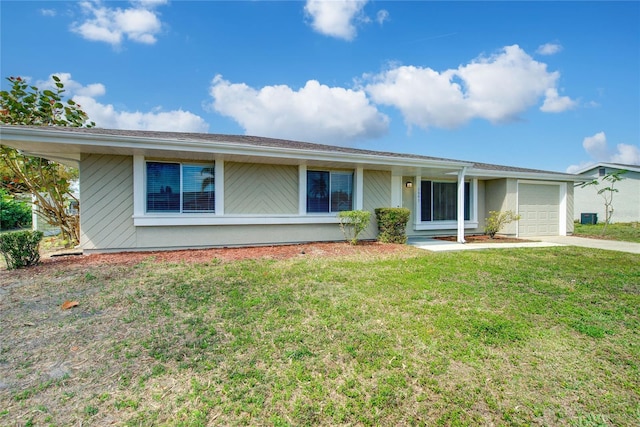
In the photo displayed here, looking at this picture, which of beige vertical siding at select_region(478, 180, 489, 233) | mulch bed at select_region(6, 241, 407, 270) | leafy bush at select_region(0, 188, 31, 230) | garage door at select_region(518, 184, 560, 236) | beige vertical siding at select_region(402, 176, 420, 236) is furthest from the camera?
leafy bush at select_region(0, 188, 31, 230)

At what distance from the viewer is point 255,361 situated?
2.63 m

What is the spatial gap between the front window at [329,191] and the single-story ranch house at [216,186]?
0.03 meters

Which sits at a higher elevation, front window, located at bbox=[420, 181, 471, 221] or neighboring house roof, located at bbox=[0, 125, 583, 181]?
neighboring house roof, located at bbox=[0, 125, 583, 181]

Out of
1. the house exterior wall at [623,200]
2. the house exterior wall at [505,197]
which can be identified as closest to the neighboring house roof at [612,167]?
the house exterior wall at [623,200]

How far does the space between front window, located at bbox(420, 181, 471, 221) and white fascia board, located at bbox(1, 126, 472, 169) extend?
2.58m

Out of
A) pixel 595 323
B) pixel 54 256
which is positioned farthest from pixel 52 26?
pixel 595 323

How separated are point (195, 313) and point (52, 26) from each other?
11.0m

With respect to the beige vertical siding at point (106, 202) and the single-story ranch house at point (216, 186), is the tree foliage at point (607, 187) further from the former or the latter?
the beige vertical siding at point (106, 202)

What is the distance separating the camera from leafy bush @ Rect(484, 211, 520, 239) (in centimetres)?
1116

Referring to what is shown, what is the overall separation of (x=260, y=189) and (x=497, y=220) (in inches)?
366

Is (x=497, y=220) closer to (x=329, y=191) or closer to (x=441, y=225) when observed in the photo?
(x=441, y=225)

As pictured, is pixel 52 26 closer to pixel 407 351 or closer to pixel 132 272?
pixel 132 272

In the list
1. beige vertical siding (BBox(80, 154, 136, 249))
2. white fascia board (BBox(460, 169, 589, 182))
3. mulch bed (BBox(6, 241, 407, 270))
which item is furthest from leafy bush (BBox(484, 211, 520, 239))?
beige vertical siding (BBox(80, 154, 136, 249))

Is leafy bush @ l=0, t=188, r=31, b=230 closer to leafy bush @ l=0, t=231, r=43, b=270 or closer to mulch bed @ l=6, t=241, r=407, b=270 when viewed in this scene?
mulch bed @ l=6, t=241, r=407, b=270
